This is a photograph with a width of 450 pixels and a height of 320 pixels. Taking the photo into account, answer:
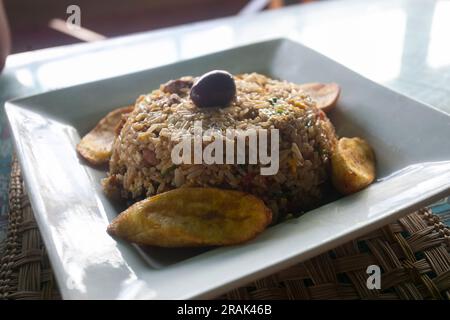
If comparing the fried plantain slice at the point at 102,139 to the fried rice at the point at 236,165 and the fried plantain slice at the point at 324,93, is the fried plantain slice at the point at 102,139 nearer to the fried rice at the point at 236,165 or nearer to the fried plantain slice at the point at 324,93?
the fried rice at the point at 236,165

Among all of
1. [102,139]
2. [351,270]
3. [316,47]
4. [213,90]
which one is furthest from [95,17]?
[351,270]

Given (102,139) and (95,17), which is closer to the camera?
(102,139)

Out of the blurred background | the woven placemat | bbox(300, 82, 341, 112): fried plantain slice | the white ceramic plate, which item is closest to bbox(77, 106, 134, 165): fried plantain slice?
the white ceramic plate

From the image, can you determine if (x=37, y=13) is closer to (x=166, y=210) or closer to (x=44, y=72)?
(x=44, y=72)

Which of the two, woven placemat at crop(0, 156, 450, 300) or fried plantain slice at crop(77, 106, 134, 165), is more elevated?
fried plantain slice at crop(77, 106, 134, 165)

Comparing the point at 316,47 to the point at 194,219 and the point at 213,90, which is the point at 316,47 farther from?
the point at 194,219

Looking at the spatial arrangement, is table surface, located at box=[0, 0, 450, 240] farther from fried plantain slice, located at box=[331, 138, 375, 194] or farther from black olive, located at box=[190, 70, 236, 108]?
black olive, located at box=[190, 70, 236, 108]
